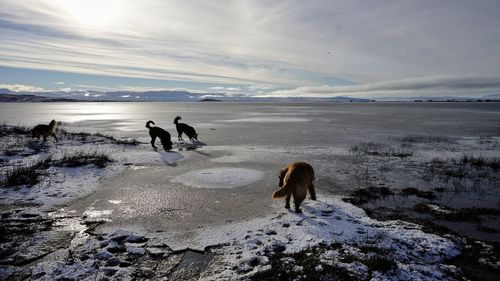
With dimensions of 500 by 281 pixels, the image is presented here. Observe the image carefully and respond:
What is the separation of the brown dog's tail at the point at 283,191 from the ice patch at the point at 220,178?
101 inches

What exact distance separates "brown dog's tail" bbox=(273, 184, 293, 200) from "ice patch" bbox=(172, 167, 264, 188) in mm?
2561

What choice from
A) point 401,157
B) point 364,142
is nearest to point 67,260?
point 401,157

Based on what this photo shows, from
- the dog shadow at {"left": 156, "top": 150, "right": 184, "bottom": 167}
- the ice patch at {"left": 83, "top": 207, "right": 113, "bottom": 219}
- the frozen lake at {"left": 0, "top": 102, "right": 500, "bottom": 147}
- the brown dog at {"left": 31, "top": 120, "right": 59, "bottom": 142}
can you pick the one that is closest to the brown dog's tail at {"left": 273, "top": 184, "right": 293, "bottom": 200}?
the ice patch at {"left": 83, "top": 207, "right": 113, "bottom": 219}

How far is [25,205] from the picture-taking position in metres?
7.00

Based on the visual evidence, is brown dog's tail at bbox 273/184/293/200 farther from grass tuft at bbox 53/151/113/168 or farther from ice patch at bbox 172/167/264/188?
grass tuft at bbox 53/151/113/168

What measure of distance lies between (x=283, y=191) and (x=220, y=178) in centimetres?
349

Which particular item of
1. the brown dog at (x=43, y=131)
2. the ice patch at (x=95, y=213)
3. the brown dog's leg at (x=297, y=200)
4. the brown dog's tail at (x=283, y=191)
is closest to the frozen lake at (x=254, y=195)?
the ice patch at (x=95, y=213)

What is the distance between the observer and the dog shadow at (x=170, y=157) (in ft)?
38.4

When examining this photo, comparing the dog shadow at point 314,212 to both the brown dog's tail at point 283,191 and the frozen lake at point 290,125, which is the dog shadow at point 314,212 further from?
the frozen lake at point 290,125

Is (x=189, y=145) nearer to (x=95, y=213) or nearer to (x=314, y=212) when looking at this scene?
(x=95, y=213)

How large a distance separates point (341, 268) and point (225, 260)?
1.70 m

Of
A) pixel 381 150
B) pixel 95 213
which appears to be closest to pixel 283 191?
pixel 95 213

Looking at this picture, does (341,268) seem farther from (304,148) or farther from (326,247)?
(304,148)

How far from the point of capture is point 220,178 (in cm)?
950
